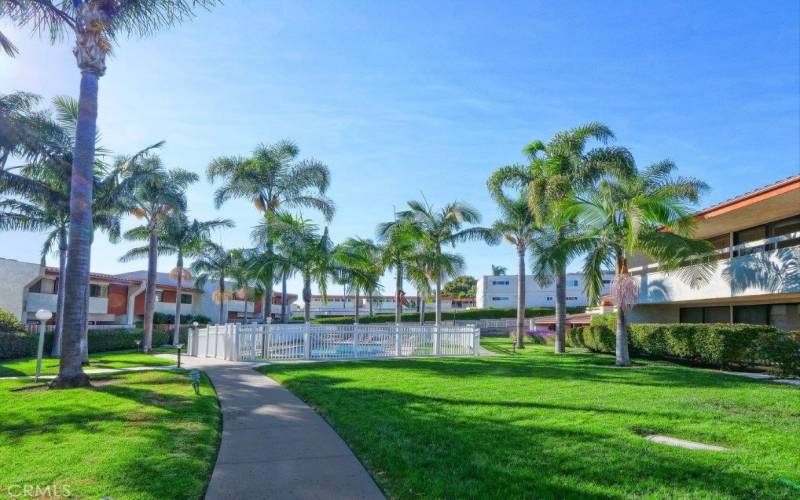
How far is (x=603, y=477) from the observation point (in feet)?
16.5

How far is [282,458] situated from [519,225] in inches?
965

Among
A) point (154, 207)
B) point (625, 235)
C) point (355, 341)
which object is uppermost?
point (154, 207)

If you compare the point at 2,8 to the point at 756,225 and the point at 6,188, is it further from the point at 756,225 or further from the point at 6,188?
the point at 756,225

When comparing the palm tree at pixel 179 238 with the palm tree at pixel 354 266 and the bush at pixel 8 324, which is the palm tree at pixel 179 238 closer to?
the bush at pixel 8 324

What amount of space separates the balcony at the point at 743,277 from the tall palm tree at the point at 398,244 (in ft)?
37.8

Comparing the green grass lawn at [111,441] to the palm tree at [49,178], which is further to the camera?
the palm tree at [49,178]

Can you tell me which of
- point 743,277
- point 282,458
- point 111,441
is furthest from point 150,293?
point 743,277

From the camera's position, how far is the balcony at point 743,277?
15.2 meters

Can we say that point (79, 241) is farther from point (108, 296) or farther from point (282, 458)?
point (108, 296)

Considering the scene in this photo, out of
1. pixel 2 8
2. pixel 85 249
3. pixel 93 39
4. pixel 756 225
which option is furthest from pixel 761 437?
pixel 2 8

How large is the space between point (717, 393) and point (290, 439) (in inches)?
304

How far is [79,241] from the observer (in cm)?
1188

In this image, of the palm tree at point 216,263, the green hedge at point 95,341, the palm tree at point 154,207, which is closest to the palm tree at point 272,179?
the palm tree at point 154,207

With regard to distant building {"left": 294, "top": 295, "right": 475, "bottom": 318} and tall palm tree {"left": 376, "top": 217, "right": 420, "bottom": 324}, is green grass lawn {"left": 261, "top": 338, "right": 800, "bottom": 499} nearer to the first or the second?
tall palm tree {"left": 376, "top": 217, "right": 420, "bottom": 324}
